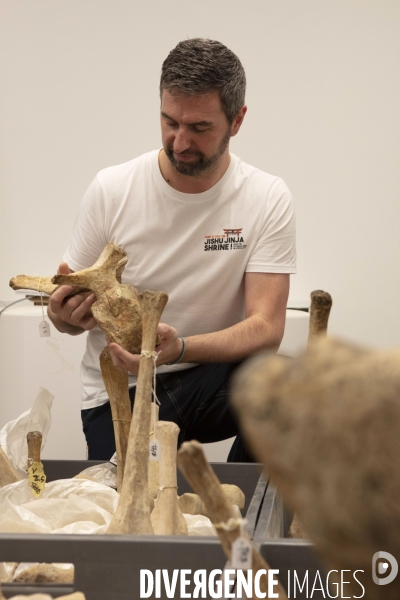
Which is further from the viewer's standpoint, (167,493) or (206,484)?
(167,493)

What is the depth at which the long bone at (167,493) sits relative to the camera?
1.14 metres

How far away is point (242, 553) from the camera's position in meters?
0.64

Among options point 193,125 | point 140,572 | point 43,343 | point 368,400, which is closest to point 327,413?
point 368,400

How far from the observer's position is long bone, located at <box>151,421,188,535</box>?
1.14 m

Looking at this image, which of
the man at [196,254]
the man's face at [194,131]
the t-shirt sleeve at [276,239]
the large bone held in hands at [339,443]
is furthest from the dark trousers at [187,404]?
the large bone held in hands at [339,443]

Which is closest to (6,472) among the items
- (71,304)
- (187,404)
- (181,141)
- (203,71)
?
(71,304)

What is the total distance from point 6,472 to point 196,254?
88cm

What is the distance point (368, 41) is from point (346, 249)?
40.5 inches

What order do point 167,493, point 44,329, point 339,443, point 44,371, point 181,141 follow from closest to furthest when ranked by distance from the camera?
1. point 339,443
2. point 167,493
3. point 44,329
4. point 181,141
5. point 44,371

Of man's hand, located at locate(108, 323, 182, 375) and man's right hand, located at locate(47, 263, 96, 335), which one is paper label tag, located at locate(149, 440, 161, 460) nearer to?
man's hand, located at locate(108, 323, 182, 375)

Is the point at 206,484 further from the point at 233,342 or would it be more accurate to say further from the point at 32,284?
the point at 233,342

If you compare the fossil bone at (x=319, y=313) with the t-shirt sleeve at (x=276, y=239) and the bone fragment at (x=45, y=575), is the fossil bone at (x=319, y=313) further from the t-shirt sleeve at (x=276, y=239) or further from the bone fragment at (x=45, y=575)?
the t-shirt sleeve at (x=276, y=239)

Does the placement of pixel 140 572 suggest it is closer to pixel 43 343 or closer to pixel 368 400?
pixel 368 400

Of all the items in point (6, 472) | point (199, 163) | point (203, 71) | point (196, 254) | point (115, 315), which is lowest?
point (6, 472)
